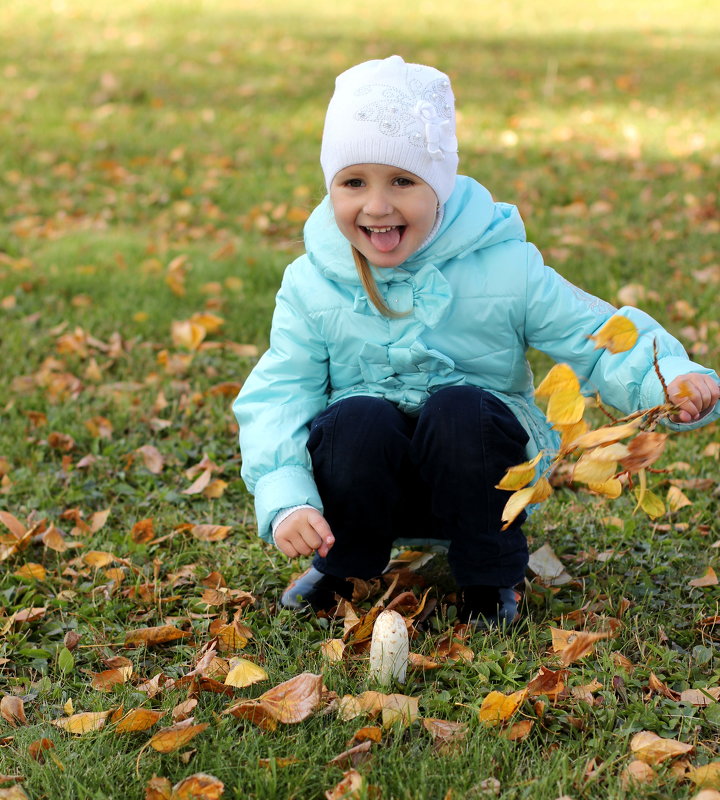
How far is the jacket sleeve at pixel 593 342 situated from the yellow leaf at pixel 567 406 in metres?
0.42

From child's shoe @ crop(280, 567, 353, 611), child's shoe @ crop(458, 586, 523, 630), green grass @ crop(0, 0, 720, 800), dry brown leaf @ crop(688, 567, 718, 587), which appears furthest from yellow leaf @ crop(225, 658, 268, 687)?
dry brown leaf @ crop(688, 567, 718, 587)

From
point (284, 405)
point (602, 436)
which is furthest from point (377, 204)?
point (602, 436)

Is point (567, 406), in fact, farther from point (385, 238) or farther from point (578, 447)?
point (385, 238)

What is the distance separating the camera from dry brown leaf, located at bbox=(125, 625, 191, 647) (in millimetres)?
2377

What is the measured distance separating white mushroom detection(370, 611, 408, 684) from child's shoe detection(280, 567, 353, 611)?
0.45 meters

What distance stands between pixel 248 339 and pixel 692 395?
8.34 ft

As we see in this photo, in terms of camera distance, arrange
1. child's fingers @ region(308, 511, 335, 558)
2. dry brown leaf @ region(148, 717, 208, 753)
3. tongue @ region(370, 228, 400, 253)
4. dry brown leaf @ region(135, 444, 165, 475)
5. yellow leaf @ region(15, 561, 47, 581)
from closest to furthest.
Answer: dry brown leaf @ region(148, 717, 208, 753)
child's fingers @ region(308, 511, 335, 558)
tongue @ region(370, 228, 400, 253)
yellow leaf @ region(15, 561, 47, 581)
dry brown leaf @ region(135, 444, 165, 475)

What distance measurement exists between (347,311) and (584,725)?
109 cm

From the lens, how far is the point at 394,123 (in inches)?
88.2

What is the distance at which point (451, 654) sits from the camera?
Answer: 7.30 ft

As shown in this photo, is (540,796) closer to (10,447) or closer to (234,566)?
(234,566)

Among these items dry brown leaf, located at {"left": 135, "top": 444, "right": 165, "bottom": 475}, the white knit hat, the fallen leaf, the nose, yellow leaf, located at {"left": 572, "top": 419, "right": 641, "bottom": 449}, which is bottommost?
dry brown leaf, located at {"left": 135, "top": 444, "right": 165, "bottom": 475}

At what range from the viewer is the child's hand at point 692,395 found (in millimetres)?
2014

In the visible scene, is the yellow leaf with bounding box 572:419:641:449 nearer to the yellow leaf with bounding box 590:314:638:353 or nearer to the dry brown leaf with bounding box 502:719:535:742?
the yellow leaf with bounding box 590:314:638:353
